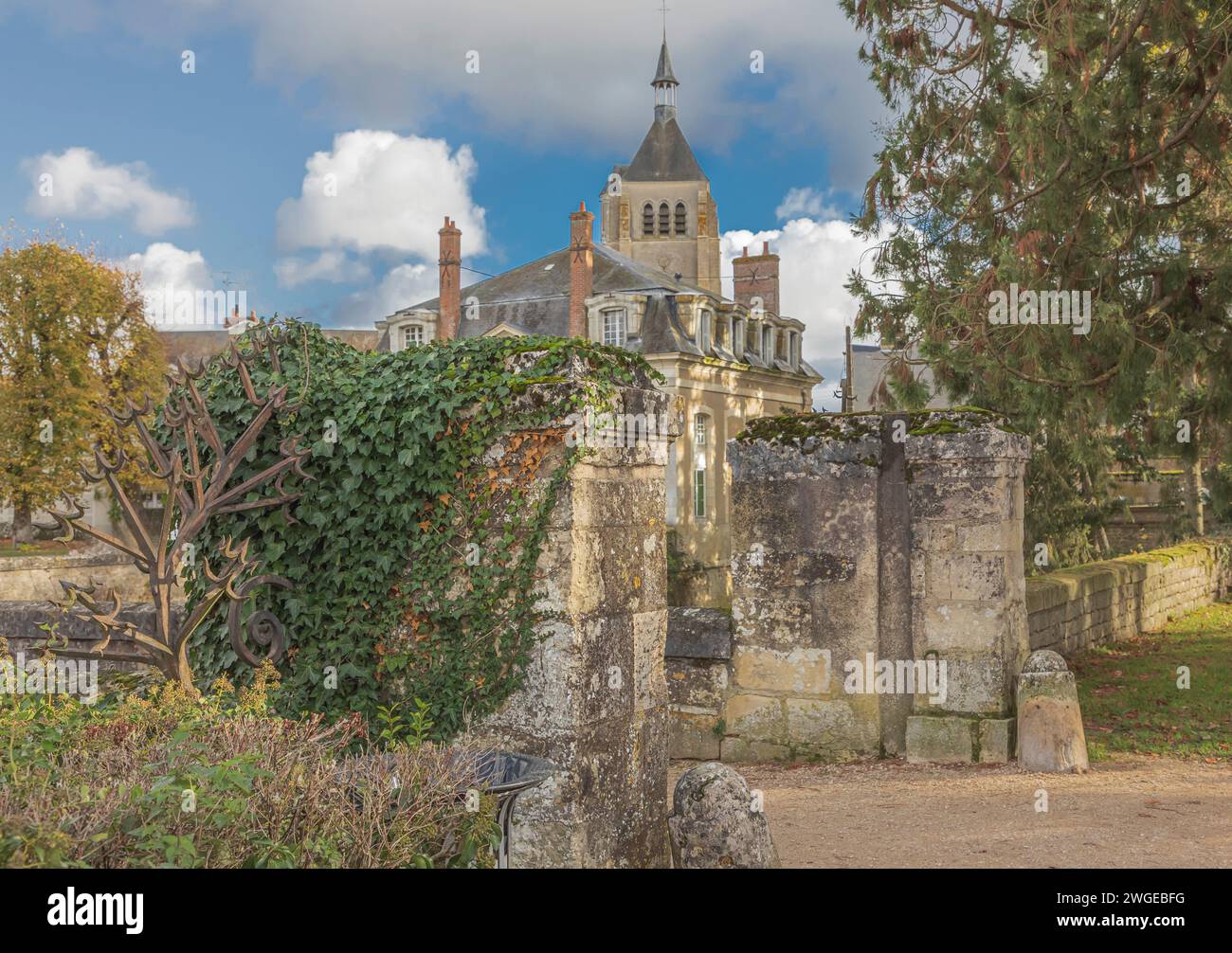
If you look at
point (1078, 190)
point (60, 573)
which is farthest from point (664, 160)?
point (1078, 190)

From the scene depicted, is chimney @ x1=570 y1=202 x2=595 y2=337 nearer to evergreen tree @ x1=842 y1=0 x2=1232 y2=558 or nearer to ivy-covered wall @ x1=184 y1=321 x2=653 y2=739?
evergreen tree @ x1=842 y1=0 x2=1232 y2=558

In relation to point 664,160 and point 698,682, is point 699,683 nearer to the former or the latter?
point 698,682

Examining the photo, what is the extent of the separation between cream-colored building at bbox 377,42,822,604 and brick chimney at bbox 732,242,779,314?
3 centimetres

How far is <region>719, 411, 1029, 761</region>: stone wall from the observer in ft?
26.9

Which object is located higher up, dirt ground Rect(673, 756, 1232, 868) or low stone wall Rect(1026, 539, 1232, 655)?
low stone wall Rect(1026, 539, 1232, 655)

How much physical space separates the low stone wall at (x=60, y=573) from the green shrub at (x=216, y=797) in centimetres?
1773

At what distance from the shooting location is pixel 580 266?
29.7 meters

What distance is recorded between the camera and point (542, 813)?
187 inches

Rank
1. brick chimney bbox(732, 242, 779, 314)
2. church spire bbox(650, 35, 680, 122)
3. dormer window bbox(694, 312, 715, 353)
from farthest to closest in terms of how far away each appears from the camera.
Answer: church spire bbox(650, 35, 680, 122)
brick chimney bbox(732, 242, 779, 314)
dormer window bbox(694, 312, 715, 353)

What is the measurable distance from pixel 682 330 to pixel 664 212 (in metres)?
22.9

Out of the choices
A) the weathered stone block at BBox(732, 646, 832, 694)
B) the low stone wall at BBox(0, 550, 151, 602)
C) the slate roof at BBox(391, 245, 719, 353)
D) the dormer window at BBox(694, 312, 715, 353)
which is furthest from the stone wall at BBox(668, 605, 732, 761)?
the dormer window at BBox(694, 312, 715, 353)

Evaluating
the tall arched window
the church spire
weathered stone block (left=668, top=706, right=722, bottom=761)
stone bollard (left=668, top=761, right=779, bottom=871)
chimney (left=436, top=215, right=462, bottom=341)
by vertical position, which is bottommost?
weathered stone block (left=668, top=706, right=722, bottom=761)
